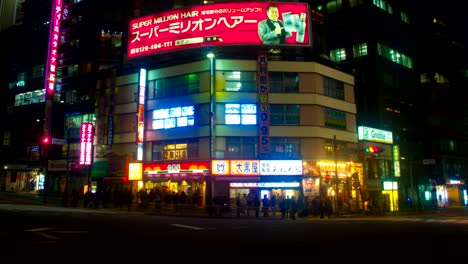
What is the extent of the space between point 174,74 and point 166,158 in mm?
8162

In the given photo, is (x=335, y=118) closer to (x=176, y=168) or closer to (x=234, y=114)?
(x=234, y=114)

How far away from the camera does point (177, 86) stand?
39.0m

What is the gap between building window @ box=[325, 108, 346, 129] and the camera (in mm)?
38750

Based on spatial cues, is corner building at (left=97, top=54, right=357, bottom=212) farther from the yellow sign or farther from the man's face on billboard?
the man's face on billboard

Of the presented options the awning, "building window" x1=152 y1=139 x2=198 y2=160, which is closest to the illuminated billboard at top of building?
"building window" x1=152 y1=139 x2=198 y2=160

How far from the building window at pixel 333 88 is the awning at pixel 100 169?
23.3 meters

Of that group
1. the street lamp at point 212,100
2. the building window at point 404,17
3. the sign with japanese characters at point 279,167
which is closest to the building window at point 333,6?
the building window at point 404,17

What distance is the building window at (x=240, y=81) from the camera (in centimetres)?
3688

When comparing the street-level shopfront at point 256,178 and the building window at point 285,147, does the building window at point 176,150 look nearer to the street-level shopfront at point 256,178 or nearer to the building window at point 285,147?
the street-level shopfront at point 256,178

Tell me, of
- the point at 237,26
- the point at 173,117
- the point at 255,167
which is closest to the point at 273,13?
the point at 237,26

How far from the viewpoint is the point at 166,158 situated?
38625 mm

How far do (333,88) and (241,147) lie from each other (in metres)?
11.6

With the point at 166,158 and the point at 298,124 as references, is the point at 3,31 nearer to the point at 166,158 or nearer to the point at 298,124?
the point at 166,158

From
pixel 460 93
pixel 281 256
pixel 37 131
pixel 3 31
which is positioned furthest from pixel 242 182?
pixel 3 31
